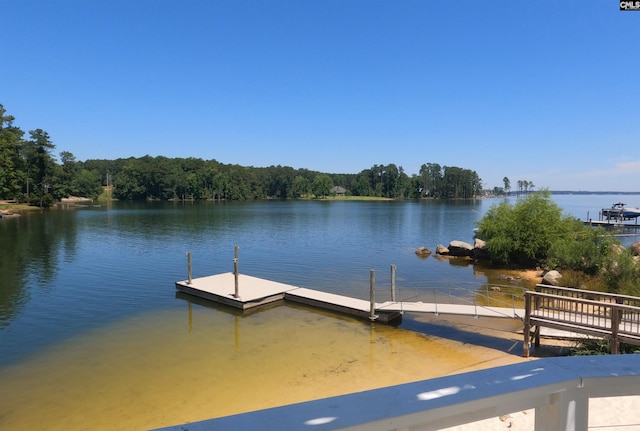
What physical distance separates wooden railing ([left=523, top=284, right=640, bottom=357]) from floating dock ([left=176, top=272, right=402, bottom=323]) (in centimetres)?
557

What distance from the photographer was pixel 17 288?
80.5 ft

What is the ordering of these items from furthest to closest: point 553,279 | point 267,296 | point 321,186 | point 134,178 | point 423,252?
point 321,186, point 134,178, point 423,252, point 553,279, point 267,296

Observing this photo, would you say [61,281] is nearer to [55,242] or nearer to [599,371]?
[55,242]

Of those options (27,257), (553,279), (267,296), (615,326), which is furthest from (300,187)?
(615,326)

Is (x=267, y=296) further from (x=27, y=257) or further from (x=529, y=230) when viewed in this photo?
(x=27, y=257)

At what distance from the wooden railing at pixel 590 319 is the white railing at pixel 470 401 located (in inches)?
494

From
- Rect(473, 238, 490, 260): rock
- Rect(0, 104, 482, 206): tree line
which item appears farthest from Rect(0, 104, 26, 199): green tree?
Rect(473, 238, 490, 260): rock

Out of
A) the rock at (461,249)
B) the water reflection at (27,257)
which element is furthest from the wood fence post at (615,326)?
the rock at (461,249)

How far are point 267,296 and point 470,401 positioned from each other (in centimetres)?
2029

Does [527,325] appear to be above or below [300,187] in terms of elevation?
below

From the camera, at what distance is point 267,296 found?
2127cm

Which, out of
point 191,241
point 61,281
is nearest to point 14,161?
point 191,241

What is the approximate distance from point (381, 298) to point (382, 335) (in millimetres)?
6190

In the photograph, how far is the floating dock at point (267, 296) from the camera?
18730 mm
